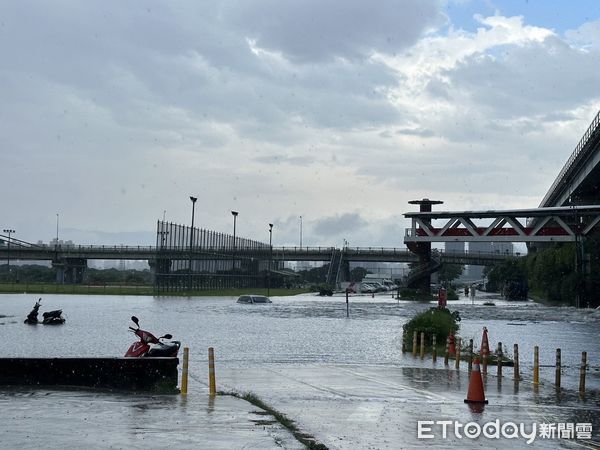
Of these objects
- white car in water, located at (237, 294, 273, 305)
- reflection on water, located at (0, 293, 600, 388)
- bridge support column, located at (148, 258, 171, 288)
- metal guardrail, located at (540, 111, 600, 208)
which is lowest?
reflection on water, located at (0, 293, 600, 388)

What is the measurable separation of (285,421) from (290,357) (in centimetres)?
1325

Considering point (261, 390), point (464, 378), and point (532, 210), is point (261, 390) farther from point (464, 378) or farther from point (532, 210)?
point (532, 210)

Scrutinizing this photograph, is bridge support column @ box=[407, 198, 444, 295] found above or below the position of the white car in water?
above

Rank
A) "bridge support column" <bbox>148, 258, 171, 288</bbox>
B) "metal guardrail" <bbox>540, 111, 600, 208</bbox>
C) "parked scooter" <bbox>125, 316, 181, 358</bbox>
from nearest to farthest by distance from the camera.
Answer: "parked scooter" <bbox>125, 316, 181, 358</bbox>
"metal guardrail" <bbox>540, 111, 600, 208</bbox>
"bridge support column" <bbox>148, 258, 171, 288</bbox>

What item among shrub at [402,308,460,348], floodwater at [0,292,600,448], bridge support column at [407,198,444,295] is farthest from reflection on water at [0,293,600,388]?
bridge support column at [407,198,444,295]

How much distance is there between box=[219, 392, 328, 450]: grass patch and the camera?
10.1 metres

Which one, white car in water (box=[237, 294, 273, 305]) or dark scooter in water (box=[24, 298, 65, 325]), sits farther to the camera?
white car in water (box=[237, 294, 273, 305])

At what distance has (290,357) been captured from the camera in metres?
25.2

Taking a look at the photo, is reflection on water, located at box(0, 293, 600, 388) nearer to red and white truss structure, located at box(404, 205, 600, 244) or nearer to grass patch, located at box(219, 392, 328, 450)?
grass patch, located at box(219, 392, 328, 450)

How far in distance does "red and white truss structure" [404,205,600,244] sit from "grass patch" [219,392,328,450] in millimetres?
72097

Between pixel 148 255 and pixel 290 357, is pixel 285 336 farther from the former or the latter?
pixel 148 255

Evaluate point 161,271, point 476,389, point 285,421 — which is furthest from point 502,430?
point 161,271

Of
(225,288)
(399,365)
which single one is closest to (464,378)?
(399,365)

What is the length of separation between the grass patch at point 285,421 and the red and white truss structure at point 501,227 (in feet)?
237
